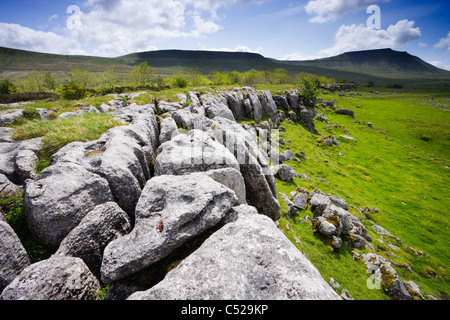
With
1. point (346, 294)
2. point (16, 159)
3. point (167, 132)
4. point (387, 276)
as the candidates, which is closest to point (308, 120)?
point (387, 276)

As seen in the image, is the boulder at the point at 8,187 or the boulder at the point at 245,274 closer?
the boulder at the point at 245,274

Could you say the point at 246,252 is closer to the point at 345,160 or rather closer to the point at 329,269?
the point at 329,269

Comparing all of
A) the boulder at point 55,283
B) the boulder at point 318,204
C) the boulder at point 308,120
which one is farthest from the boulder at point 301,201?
the boulder at point 308,120

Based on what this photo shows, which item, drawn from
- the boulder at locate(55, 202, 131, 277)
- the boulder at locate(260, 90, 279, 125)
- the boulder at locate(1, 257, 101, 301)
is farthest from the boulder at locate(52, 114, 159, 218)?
the boulder at locate(260, 90, 279, 125)

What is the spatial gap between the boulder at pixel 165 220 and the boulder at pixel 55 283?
2.88ft

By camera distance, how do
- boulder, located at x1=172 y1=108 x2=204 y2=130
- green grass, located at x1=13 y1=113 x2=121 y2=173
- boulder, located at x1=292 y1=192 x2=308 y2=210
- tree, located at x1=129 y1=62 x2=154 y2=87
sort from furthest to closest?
tree, located at x1=129 y1=62 x2=154 y2=87
boulder, located at x1=292 y1=192 x2=308 y2=210
boulder, located at x1=172 y1=108 x2=204 y2=130
green grass, located at x1=13 y1=113 x2=121 y2=173

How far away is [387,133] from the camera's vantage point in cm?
8375

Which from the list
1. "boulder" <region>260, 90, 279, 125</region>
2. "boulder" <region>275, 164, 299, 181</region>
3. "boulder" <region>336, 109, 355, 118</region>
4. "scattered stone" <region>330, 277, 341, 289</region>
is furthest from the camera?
"boulder" <region>336, 109, 355, 118</region>

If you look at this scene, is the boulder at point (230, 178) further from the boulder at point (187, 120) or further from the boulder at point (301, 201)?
the boulder at point (301, 201)

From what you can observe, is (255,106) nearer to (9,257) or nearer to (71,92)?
(71,92)

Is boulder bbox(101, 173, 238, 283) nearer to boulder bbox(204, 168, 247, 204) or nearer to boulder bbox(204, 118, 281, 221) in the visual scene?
boulder bbox(204, 168, 247, 204)

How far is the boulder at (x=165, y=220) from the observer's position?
6.63m

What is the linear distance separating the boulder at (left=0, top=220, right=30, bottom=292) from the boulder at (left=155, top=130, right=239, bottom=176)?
6338mm

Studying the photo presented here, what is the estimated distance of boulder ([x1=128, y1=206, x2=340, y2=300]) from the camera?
5.38 m
